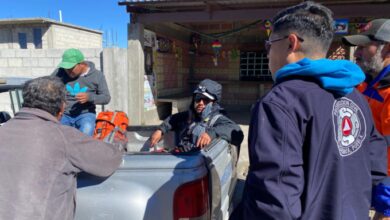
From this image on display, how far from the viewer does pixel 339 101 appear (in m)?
1.21

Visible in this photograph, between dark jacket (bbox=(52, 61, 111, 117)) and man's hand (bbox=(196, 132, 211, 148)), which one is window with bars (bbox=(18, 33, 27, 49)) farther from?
man's hand (bbox=(196, 132, 211, 148))

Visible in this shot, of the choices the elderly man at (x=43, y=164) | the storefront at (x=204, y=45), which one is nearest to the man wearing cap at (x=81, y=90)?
the elderly man at (x=43, y=164)

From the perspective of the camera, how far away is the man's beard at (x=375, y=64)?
1.91 meters

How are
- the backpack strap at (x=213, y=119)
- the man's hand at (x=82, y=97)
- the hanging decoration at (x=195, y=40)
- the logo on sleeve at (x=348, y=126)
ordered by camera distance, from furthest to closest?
the hanging decoration at (x=195, y=40)
the man's hand at (x=82, y=97)
the backpack strap at (x=213, y=119)
the logo on sleeve at (x=348, y=126)

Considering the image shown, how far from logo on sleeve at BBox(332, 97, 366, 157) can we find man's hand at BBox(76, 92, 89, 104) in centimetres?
299

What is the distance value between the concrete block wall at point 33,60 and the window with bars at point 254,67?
5825mm

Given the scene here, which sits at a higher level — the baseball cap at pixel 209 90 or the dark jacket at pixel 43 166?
the baseball cap at pixel 209 90

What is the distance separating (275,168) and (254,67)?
10.6m

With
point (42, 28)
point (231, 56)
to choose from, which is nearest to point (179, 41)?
point (231, 56)

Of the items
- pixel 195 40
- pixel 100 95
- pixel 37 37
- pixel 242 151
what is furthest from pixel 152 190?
pixel 37 37

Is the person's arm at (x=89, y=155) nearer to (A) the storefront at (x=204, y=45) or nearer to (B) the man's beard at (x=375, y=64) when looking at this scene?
(B) the man's beard at (x=375, y=64)

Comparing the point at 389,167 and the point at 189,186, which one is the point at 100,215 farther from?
the point at 389,167

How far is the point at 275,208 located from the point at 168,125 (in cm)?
245

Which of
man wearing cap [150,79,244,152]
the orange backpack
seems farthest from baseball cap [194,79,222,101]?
the orange backpack
